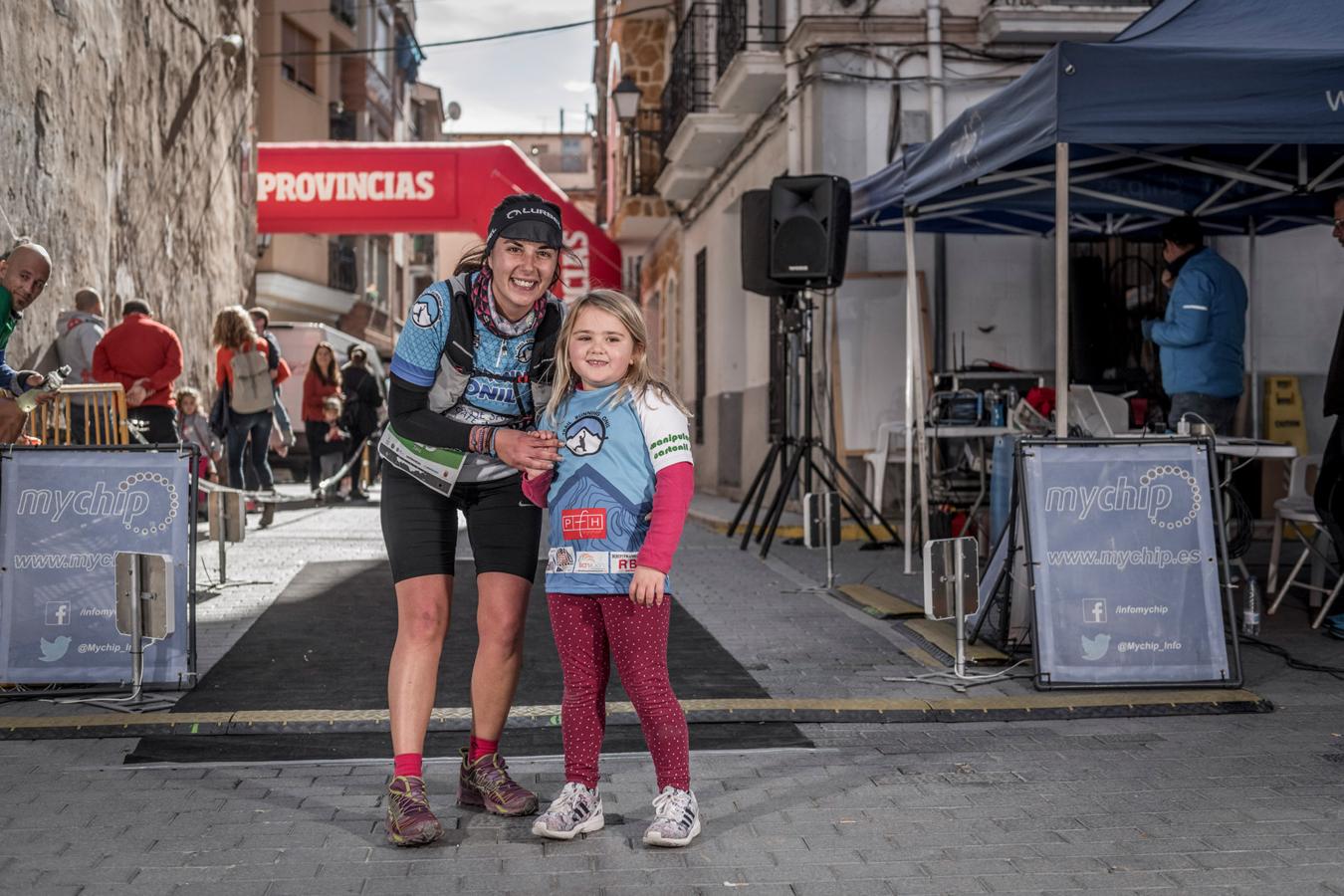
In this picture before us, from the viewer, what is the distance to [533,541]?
4.41 metres

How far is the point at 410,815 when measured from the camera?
4.13 meters

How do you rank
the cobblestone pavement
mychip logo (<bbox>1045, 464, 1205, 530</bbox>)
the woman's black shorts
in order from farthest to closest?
mychip logo (<bbox>1045, 464, 1205, 530</bbox>) < the woman's black shorts < the cobblestone pavement

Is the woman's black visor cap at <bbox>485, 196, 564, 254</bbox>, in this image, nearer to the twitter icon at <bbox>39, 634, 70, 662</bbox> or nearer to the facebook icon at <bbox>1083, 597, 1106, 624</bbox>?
the twitter icon at <bbox>39, 634, 70, 662</bbox>

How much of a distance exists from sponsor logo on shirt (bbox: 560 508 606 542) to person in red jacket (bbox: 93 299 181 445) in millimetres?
7550

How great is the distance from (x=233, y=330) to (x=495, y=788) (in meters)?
10.3

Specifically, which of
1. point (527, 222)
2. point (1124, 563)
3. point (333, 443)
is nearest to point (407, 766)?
point (527, 222)

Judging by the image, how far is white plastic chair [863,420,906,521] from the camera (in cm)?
1309

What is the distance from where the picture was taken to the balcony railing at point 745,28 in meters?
16.1

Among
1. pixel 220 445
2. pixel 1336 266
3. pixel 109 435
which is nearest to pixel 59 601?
pixel 109 435

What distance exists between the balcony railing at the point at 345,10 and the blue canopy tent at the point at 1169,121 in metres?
31.9

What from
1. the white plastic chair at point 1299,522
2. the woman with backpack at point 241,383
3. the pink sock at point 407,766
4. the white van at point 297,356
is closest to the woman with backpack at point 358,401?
the woman with backpack at point 241,383

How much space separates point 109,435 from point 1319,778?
6.97m

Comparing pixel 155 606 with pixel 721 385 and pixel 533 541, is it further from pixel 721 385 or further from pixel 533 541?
pixel 721 385

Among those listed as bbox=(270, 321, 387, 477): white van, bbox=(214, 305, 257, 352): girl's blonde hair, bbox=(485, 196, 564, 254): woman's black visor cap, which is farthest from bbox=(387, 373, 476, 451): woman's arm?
bbox=(270, 321, 387, 477): white van
